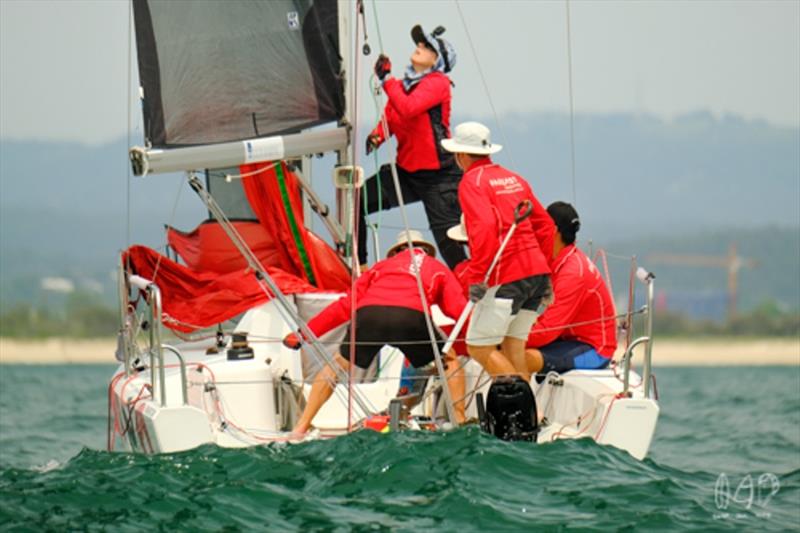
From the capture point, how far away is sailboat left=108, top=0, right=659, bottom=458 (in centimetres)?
763

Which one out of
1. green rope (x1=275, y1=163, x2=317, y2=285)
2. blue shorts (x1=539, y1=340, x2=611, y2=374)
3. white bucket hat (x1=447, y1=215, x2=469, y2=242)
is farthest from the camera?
green rope (x1=275, y1=163, x2=317, y2=285)

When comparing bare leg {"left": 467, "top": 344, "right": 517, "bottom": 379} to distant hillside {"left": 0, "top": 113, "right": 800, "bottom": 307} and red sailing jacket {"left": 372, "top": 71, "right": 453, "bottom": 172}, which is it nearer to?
red sailing jacket {"left": 372, "top": 71, "right": 453, "bottom": 172}

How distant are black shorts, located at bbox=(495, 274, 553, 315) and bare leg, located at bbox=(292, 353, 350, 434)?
2.81ft

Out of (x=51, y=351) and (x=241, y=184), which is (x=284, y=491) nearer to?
(x=241, y=184)

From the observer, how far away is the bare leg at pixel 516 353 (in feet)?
24.6

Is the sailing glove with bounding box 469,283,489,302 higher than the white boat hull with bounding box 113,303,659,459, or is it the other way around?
the sailing glove with bounding box 469,283,489,302

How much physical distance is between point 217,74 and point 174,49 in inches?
10.3

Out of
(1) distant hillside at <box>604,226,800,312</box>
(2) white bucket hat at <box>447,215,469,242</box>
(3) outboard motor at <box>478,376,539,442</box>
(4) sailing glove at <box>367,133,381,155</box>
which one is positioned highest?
(4) sailing glove at <box>367,133,381,155</box>

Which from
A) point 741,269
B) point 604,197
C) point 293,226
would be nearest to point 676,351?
point 741,269

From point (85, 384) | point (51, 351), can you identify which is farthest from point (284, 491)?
point (51, 351)

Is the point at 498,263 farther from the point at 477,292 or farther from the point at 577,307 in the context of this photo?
the point at 577,307

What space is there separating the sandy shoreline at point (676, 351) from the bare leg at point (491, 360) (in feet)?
148

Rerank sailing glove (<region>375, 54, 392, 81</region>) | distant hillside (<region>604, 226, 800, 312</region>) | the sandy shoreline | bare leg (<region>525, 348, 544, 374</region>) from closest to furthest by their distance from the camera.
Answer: bare leg (<region>525, 348, 544, 374</region>) → sailing glove (<region>375, 54, 392, 81</region>) → the sandy shoreline → distant hillside (<region>604, 226, 800, 312</region>)

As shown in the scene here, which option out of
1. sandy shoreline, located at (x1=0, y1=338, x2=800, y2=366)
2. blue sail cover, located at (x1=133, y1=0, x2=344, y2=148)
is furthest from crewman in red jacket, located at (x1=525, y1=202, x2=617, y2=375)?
sandy shoreline, located at (x1=0, y1=338, x2=800, y2=366)
